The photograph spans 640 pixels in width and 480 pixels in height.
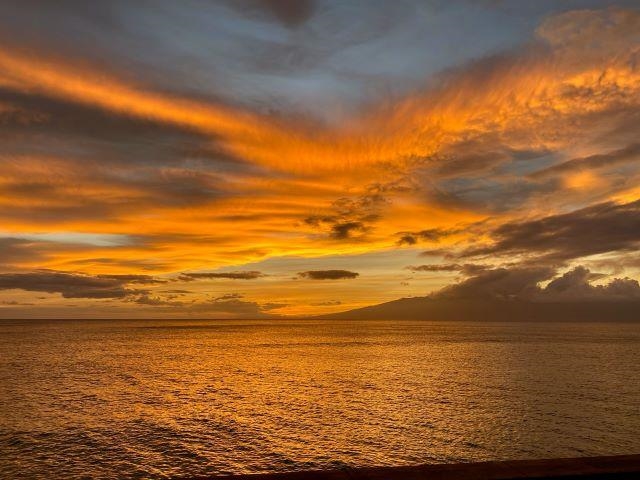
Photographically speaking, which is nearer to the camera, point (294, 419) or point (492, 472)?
point (492, 472)

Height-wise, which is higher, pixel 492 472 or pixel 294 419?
pixel 492 472

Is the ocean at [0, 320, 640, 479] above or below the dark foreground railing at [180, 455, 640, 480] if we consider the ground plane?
below

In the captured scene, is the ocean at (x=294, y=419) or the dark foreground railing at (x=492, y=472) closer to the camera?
the dark foreground railing at (x=492, y=472)

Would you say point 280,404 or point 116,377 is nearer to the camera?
point 280,404

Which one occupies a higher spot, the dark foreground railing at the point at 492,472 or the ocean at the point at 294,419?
the dark foreground railing at the point at 492,472

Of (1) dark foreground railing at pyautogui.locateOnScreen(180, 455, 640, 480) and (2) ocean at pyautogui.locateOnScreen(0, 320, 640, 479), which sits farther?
(2) ocean at pyautogui.locateOnScreen(0, 320, 640, 479)

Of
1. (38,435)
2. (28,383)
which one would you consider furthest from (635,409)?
(28,383)

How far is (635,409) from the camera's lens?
3666cm

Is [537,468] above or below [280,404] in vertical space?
above

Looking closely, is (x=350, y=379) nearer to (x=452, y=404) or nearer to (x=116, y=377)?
(x=452, y=404)

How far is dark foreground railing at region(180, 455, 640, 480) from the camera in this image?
779 centimetres

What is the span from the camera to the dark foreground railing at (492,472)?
25.5ft

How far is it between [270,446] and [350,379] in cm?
2870

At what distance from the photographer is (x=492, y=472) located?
795 centimetres
